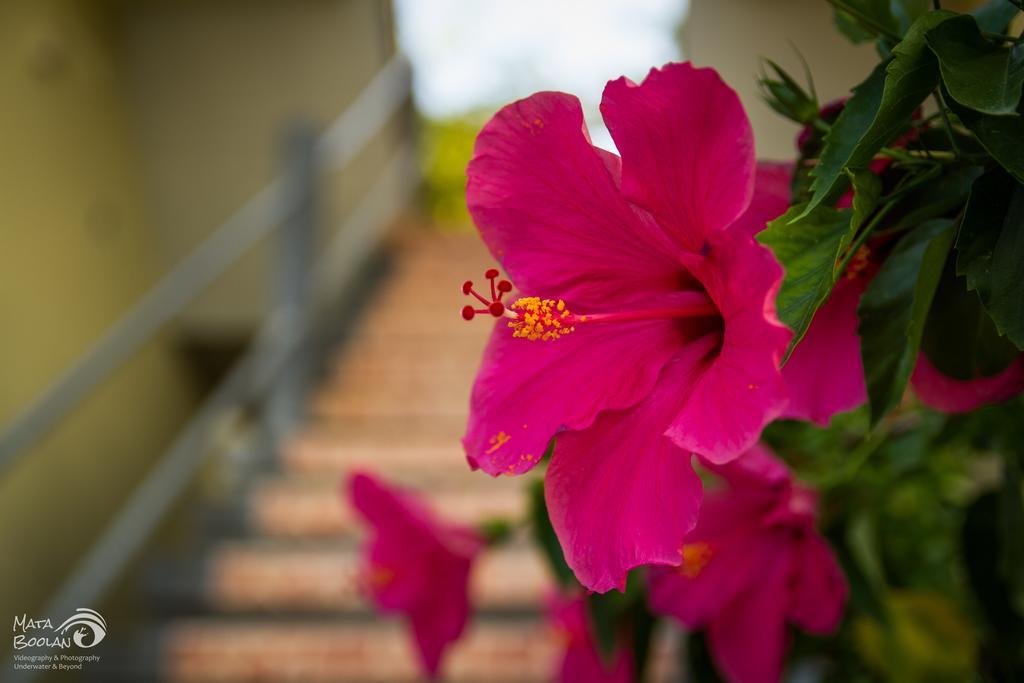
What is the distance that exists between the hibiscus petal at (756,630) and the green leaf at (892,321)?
0.63 ft

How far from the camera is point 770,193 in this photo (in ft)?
1.10

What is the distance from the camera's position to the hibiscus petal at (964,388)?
32 centimetres

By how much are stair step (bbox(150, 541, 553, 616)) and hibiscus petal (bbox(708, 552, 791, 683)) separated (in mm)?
1728

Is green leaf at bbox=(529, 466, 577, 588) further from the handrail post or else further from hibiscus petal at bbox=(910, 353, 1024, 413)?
the handrail post

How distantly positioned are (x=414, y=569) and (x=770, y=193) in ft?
1.12

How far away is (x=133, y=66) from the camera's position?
4.28 m

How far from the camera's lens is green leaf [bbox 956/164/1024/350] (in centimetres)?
25

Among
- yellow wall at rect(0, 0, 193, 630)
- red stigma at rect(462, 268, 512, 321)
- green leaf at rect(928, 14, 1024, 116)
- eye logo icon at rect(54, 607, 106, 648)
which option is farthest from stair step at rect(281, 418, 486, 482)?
green leaf at rect(928, 14, 1024, 116)

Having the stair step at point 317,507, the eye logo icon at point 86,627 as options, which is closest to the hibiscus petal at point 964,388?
the eye logo icon at point 86,627

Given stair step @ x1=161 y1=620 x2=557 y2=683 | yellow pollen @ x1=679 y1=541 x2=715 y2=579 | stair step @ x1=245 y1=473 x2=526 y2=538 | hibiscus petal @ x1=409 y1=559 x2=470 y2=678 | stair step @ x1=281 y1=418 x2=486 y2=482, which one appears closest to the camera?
yellow pollen @ x1=679 y1=541 x2=715 y2=579

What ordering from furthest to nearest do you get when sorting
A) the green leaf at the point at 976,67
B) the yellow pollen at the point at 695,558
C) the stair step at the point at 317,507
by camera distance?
the stair step at the point at 317,507
the yellow pollen at the point at 695,558
the green leaf at the point at 976,67

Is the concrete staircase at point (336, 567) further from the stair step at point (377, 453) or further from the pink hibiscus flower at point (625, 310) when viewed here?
→ the pink hibiscus flower at point (625, 310)

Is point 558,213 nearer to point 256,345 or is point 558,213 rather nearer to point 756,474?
point 756,474

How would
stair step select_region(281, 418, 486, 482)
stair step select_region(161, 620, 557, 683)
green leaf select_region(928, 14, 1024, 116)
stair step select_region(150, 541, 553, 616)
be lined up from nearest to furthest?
green leaf select_region(928, 14, 1024, 116) → stair step select_region(161, 620, 557, 683) → stair step select_region(150, 541, 553, 616) → stair step select_region(281, 418, 486, 482)
